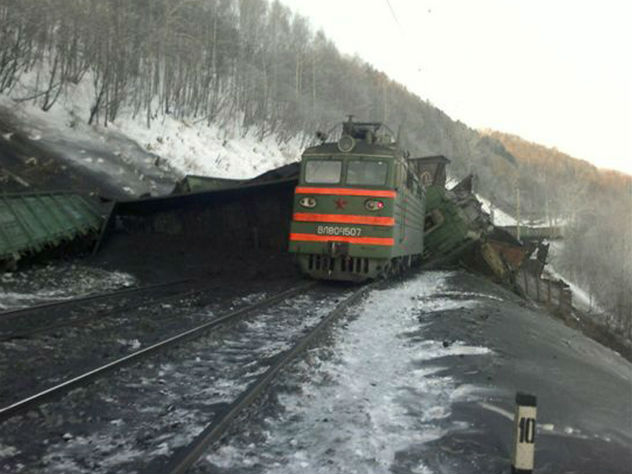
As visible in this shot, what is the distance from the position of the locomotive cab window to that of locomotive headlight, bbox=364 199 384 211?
0.97 metres

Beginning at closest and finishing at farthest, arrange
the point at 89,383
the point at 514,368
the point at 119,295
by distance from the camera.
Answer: the point at 89,383 < the point at 514,368 < the point at 119,295

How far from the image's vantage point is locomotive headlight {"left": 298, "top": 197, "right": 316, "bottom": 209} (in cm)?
1320

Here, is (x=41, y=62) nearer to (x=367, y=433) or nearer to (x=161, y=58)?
(x=161, y=58)

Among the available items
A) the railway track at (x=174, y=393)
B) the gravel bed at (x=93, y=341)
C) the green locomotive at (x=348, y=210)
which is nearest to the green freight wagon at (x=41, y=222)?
the gravel bed at (x=93, y=341)

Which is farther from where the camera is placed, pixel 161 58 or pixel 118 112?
pixel 161 58

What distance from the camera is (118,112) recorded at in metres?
33.5

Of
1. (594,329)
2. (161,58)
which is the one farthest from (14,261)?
(161,58)

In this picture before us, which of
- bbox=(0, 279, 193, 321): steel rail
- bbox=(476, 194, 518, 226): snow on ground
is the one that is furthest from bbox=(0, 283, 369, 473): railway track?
bbox=(476, 194, 518, 226): snow on ground

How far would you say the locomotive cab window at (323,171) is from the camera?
13359 millimetres

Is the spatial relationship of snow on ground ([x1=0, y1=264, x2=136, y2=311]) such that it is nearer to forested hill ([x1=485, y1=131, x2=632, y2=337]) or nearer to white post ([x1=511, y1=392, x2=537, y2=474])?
white post ([x1=511, y1=392, x2=537, y2=474])

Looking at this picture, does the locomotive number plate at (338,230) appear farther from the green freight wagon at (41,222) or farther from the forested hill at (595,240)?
the forested hill at (595,240)

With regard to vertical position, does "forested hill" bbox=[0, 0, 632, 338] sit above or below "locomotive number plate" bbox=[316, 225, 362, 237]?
above

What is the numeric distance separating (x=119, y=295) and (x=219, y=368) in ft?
18.4

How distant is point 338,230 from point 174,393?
8.20 meters
